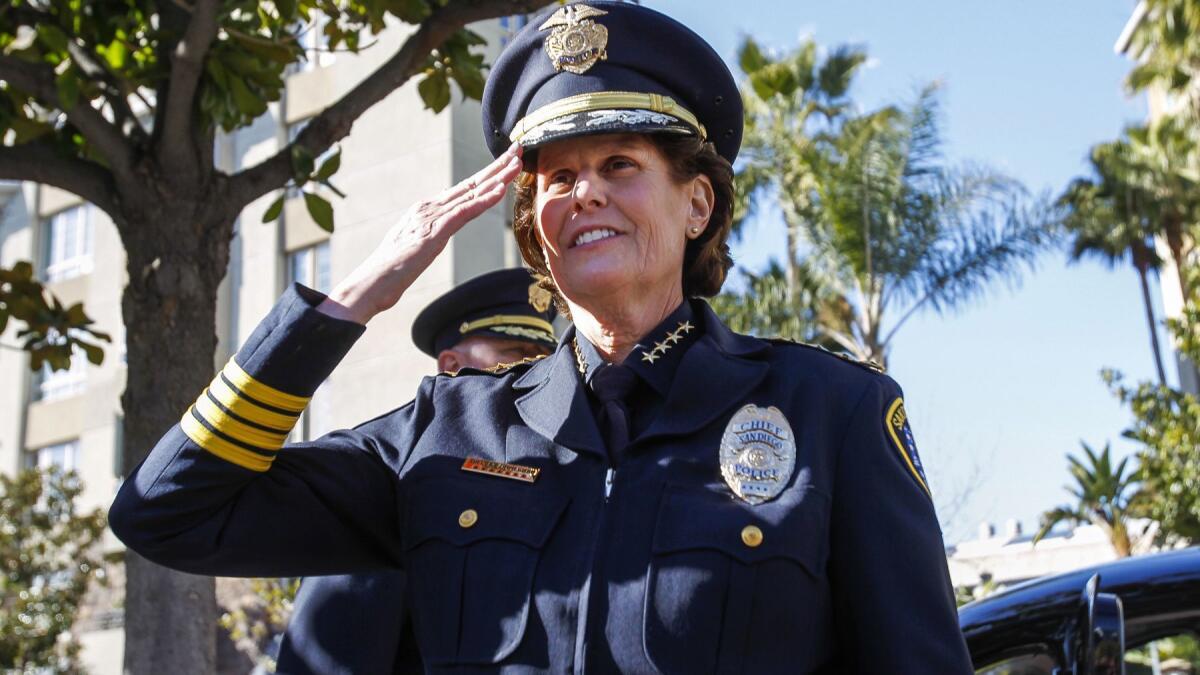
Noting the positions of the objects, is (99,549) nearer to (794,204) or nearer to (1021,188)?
(794,204)

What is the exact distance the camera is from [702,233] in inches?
110

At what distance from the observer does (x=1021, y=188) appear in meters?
15.9

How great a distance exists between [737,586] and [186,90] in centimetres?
317

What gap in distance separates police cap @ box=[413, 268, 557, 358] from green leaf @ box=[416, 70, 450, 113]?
2.91ft

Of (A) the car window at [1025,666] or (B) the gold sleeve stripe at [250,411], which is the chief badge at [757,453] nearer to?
(B) the gold sleeve stripe at [250,411]

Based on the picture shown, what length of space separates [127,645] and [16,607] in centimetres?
2006

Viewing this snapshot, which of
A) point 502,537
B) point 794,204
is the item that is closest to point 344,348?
point 502,537

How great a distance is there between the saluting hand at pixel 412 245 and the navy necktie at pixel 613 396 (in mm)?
371

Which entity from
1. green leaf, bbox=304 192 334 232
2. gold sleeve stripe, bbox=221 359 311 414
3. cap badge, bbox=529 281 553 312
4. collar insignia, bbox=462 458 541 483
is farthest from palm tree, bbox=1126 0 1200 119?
gold sleeve stripe, bbox=221 359 311 414

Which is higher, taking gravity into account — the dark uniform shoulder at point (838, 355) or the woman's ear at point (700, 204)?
the woman's ear at point (700, 204)

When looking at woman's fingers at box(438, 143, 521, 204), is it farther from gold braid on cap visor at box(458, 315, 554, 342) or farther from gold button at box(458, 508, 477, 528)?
gold braid on cap visor at box(458, 315, 554, 342)

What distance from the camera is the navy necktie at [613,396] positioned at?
2.52 metres

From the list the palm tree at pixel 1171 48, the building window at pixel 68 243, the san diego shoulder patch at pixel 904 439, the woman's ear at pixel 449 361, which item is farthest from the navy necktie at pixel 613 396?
the building window at pixel 68 243

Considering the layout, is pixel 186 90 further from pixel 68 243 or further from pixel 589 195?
pixel 68 243
